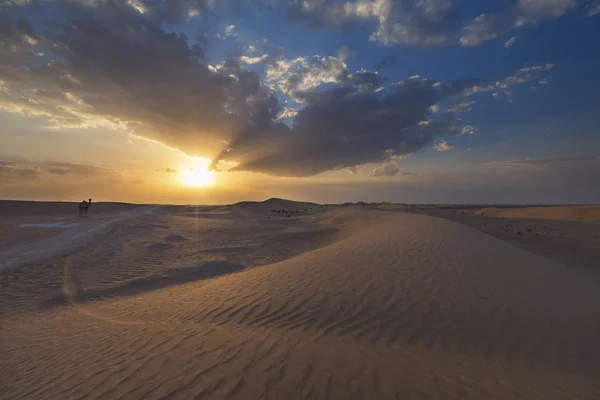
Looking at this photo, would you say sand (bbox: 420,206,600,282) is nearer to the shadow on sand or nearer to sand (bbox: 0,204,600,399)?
sand (bbox: 0,204,600,399)

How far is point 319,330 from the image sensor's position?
519 cm

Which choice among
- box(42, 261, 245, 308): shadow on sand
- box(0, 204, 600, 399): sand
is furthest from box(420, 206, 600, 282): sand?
box(42, 261, 245, 308): shadow on sand

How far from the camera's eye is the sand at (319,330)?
377cm

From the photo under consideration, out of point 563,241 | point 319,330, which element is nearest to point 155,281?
point 319,330

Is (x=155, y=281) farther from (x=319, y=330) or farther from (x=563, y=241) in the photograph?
(x=563, y=241)

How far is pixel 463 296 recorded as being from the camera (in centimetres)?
652

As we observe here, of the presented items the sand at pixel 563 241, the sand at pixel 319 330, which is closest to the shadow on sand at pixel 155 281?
the sand at pixel 319 330

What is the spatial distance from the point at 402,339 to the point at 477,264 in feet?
17.7

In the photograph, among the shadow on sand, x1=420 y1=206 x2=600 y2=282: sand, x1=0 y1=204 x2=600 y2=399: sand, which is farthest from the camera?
x1=420 y1=206 x2=600 y2=282: sand

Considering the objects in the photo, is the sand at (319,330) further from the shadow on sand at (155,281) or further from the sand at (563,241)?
the sand at (563,241)

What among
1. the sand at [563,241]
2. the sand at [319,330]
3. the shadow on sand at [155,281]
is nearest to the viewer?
the sand at [319,330]

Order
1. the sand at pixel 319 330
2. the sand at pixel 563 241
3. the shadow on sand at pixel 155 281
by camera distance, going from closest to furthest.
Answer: the sand at pixel 319 330 → the shadow on sand at pixel 155 281 → the sand at pixel 563 241

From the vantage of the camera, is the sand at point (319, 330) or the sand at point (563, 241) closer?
the sand at point (319, 330)

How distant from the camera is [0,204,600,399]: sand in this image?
377cm
